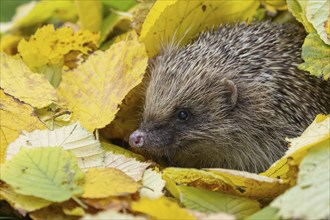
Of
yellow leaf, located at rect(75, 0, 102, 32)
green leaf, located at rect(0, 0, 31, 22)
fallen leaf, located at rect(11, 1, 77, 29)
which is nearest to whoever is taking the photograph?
yellow leaf, located at rect(75, 0, 102, 32)

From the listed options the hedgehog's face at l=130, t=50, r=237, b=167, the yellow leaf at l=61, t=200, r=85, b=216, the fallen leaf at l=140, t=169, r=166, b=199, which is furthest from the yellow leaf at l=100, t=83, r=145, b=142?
the yellow leaf at l=61, t=200, r=85, b=216

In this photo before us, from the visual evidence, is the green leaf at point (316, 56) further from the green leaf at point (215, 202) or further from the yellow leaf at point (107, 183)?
the yellow leaf at point (107, 183)

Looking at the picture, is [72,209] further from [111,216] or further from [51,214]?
[111,216]

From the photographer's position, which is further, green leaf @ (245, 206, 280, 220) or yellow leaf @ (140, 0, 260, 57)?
yellow leaf @ (140, 0, 260, 57)

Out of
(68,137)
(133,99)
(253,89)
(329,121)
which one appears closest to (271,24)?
(253,89)

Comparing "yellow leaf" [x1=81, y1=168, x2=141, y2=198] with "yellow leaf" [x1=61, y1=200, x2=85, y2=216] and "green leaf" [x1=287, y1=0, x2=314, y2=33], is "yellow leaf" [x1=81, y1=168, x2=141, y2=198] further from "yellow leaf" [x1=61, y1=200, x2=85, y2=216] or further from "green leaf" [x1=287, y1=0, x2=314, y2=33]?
"green leaf" [x1=287, y1=0, x2=314, y2=33]

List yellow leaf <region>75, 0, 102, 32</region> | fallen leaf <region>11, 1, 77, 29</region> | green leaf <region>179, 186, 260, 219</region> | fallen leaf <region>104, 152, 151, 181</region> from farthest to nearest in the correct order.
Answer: fallen leaf <region>11, 1, 77, 29</region> < yellow leaf <region>75, 0, 102, 32</region> < fallen leaf <region>104, 152, 151, 181</region> < green leaf <region>179, 186, 260, 219</region>

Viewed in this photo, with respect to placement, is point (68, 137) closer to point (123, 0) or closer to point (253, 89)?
point (253, 89)
